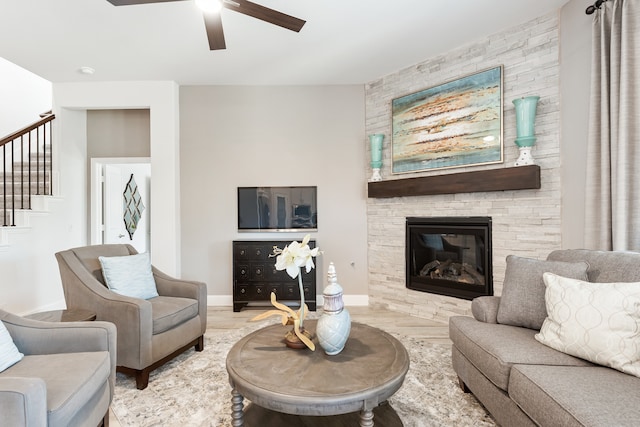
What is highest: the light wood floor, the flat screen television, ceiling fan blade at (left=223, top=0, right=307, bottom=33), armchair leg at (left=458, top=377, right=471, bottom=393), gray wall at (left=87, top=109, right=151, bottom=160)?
ceiling fan blade at (left=223, top=0, right=307, bottom=33)

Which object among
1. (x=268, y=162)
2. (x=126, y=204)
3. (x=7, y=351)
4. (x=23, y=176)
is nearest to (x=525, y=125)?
(x=268, y=162)

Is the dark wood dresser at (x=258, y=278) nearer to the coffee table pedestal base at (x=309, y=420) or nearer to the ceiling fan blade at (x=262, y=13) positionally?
the coffee table pedestal base at (x=309, y=420)

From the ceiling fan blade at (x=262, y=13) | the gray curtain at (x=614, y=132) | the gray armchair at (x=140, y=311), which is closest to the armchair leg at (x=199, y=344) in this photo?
the gray armchair at (x=140, y=311)

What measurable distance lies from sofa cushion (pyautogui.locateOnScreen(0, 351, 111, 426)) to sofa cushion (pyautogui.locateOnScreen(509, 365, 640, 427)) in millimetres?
1932

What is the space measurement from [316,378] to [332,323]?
26cm

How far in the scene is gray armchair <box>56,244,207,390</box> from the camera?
2.21 m

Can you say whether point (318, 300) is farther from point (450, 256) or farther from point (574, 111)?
point (574, 111)

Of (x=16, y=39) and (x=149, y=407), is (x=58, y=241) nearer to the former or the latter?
(x=16, y=39)

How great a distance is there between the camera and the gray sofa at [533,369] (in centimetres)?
124

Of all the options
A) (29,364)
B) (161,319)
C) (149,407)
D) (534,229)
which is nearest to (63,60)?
(161,319)

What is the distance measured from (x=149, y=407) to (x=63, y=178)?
3.69 metres

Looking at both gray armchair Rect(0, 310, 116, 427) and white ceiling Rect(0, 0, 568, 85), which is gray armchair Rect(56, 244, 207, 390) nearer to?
gray armchair Rect(0, 310, 116, 427)

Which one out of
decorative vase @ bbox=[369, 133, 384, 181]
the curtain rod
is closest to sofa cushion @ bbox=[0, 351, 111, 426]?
decorative vase @ bbox=[369, 133, 384, 181]

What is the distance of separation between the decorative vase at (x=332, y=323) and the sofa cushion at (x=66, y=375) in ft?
3.47
